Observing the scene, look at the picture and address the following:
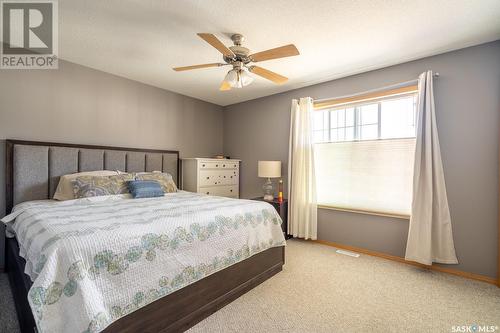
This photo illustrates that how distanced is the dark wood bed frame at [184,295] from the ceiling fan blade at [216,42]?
1856mm

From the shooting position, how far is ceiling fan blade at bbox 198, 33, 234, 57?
1.83 metres

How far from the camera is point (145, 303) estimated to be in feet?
4.67

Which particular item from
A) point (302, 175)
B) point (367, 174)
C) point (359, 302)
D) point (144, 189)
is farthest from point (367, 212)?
point (144, 189)

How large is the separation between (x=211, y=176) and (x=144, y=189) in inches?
59.2

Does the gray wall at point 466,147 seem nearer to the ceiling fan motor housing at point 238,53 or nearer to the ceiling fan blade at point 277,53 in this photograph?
the ceiling fan blade at point 277,53

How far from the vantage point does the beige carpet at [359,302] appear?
5.64 ft

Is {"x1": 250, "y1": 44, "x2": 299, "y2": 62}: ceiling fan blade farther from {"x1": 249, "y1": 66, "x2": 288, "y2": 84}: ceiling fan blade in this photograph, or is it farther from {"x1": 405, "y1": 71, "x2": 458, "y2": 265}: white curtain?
{"x1": 405, "y1": 71, "x2": 458, "y2": 265}: white curtain

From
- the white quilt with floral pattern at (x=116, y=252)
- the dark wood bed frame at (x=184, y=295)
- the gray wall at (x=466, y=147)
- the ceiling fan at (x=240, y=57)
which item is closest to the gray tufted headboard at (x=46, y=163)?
the dark wood bed frame at (x=184, y=295)

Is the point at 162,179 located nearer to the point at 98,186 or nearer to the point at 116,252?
the point at 98,186

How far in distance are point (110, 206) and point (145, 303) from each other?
1.11 meters

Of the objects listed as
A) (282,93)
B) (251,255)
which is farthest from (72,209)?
(282,93)

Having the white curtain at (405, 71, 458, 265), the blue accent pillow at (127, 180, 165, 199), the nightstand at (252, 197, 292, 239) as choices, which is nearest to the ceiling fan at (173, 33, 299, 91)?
the blue accent pillow at (127, 180, 165, 199)

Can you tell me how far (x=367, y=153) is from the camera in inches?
125

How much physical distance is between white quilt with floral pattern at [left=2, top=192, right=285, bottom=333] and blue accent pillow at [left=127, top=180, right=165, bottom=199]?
0.51 m
